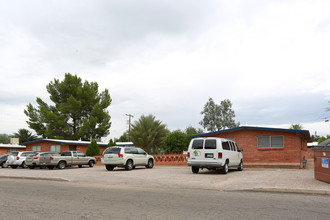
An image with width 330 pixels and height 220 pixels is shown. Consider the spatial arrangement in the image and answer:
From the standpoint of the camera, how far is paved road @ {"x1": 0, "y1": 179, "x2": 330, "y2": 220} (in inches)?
264

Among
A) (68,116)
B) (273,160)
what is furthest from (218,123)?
(273,160)

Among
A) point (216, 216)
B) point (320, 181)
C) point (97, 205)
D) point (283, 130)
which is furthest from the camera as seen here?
point (283, 130)

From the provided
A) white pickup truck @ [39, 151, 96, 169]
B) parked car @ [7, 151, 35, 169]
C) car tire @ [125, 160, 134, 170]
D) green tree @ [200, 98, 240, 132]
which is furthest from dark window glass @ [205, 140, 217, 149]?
green tree @ [200, 98, 240, 132]

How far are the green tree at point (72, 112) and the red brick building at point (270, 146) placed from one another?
30.9 metres

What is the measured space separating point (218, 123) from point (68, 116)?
32.2m

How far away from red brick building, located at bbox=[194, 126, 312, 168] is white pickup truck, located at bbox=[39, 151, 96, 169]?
1384cm

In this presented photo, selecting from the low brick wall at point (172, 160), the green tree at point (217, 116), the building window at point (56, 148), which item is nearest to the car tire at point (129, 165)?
the low brick wall at point (172, 160)

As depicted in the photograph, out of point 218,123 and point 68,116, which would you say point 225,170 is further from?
point 218,123

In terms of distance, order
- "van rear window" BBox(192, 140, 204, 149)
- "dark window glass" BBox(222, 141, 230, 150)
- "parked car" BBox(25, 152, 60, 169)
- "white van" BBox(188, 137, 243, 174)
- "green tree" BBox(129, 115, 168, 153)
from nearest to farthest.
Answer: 1. "white van" BBox(188, 137, 243, 174)
2. "van rear window" BBox(192, 140, 204, 149)
3. "dark window glass" BBox(222, 141, 230, 150)
4. "parked car" BBox(25, 152, 60, 169)
5. "green tree" BBox(129, 115, 168, 153)

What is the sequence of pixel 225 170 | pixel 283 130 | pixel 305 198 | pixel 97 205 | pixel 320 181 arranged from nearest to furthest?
pixel 97 205, pixel 305 198, pixel 320 181, pixel 225 170, pixel 283 130

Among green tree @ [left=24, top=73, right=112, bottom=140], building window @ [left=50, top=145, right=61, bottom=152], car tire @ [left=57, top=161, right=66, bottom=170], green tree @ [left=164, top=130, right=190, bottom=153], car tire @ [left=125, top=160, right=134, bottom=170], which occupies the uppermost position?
green tree @ [left=24, top=73, right=112, bottom=140]

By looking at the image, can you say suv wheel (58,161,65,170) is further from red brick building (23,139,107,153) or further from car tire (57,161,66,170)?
red brick building (23,139,107,153)

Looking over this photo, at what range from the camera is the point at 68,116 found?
2039 inches

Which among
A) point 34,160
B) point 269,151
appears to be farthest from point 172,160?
point 34,160
